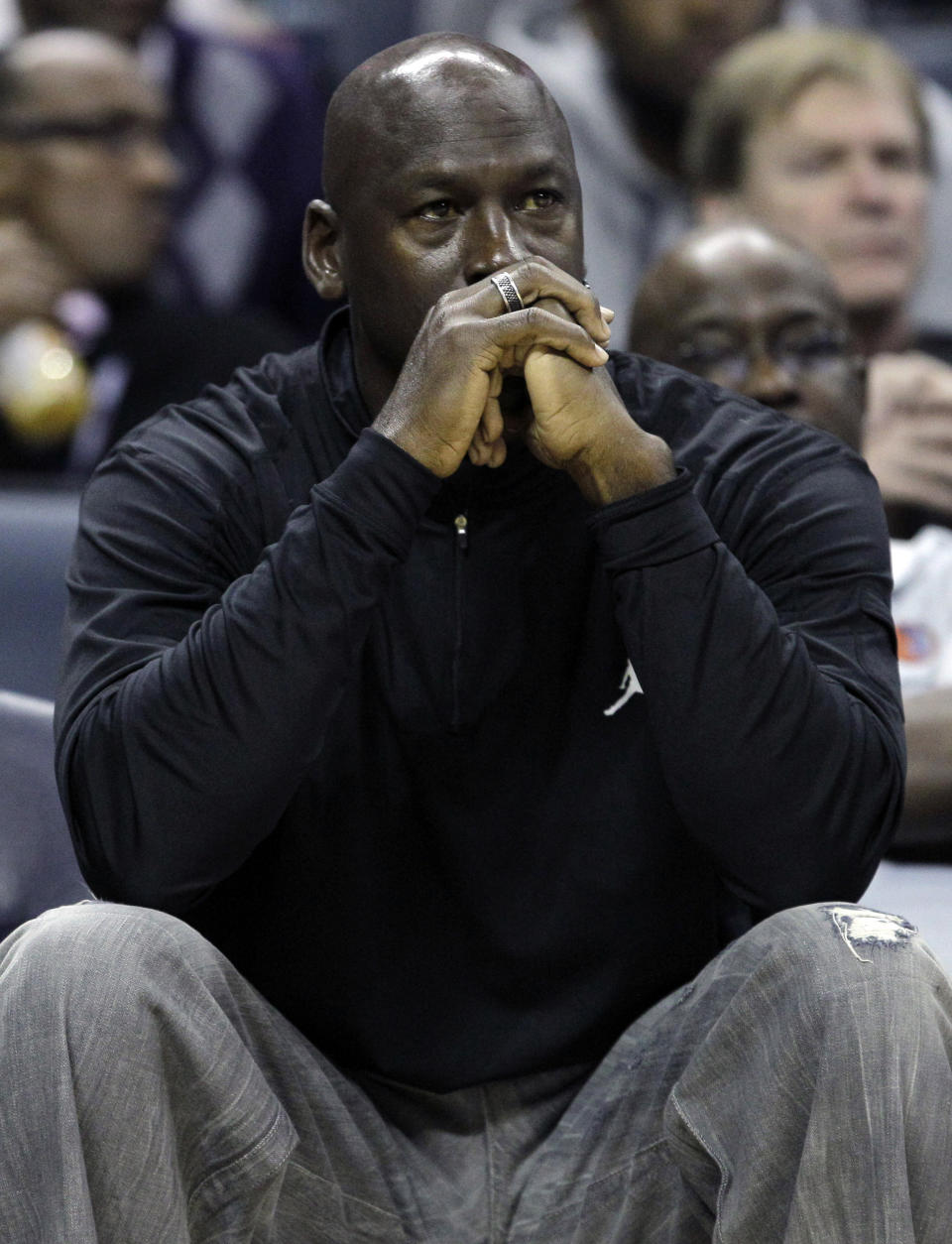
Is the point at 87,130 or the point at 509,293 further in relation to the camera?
the point at 87,130

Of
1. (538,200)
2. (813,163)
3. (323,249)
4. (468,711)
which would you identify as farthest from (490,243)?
(813,163)

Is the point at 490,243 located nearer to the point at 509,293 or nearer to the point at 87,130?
the point at 509,293

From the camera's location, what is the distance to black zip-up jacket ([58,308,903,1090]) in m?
1.33

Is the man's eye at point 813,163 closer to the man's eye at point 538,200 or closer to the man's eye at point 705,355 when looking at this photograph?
the man's eye at point 705,355

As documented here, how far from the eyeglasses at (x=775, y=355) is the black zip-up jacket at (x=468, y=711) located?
634mm

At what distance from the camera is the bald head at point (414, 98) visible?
1.45 meters

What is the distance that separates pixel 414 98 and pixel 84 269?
160 centimetres

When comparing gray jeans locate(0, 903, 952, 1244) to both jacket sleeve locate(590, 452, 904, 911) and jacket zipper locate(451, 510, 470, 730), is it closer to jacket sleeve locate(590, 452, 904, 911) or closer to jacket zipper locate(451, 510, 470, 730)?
jacket sleeve locate(590, 452, 904, 911)

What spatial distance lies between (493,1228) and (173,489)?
0.57 m

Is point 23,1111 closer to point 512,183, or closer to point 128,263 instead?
point 512,183

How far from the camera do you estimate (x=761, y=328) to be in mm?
2205

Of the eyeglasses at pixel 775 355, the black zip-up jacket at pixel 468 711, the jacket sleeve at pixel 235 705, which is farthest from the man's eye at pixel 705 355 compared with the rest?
the jacket sleeve at pixel 235 705

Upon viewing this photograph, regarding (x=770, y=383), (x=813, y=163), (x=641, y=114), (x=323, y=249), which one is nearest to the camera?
(x=323, y=249)

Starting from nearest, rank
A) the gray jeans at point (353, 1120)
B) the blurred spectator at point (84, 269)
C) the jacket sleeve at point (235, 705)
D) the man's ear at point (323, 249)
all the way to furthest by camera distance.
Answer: the gray jeans at point (353, 1120) < the jacket sleeve at point (235, 705) < the man's ear at point (323, 249) < the blurred spectator at point (84, 269)
